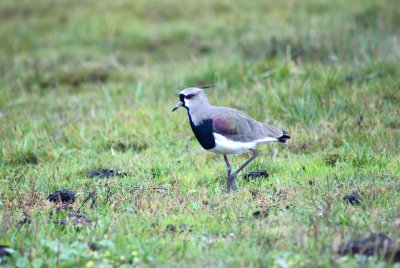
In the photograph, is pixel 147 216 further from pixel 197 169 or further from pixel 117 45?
pixel 117 45

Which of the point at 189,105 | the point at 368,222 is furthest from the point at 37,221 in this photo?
the point at 368,222

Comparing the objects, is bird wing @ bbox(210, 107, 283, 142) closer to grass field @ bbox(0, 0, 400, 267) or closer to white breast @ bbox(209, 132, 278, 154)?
white breast @ bbox(209, 132, 278, 154)

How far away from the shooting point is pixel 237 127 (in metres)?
5.91

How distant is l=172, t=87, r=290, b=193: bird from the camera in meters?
5.78

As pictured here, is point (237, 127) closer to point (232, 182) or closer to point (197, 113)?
point (197, 113)

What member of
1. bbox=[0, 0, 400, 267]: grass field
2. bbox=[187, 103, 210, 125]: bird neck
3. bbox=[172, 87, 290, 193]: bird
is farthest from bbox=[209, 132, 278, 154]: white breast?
bbox=[0, 0, 400, 267]: grass field

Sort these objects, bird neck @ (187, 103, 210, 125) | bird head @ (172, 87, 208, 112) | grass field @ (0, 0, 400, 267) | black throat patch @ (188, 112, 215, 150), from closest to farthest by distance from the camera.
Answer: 1. grass field @ (0, 0, 400, 267)
2. black throat patch @ (188, 112, 215, 150)
3. bird neck @ (187, 103, 210, 125)
4. bird head @ (172, 87, 208, 112)

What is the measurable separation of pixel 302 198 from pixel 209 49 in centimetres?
673

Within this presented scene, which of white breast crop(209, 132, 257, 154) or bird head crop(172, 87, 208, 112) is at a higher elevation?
bird head crop(172, 87, 208, 112)

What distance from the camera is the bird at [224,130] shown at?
578 centimetres

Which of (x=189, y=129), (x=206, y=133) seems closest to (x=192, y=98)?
(x=206, y=133)

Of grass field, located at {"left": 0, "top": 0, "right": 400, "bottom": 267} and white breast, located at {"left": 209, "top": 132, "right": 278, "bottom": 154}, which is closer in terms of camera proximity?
grass field, located at {"left": 0, "top": 0, "right": 400, "bottom": 267}

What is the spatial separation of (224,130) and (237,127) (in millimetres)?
150

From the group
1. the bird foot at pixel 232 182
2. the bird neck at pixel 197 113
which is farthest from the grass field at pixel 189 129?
the bird neck at pixel 197 113
